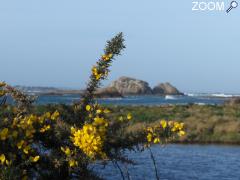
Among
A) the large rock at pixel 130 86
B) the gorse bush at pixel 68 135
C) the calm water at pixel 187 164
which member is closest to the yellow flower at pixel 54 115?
the gorse bush at pixel 68 135

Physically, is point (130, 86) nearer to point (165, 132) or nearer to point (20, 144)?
point (165, 132)

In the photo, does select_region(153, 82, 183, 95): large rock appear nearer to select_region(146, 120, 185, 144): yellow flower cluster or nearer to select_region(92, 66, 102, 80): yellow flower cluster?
select_region(92, 66, 102, 80): yellow flower cluster

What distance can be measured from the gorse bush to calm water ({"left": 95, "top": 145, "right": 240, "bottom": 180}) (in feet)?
35.5

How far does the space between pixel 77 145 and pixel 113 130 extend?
394 millimetres

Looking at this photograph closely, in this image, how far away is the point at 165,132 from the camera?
379 cm

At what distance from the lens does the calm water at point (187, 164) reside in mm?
18281

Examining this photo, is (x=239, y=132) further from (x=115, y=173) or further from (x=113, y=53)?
(x=113, y=53)

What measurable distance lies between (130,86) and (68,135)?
163838 millimetres

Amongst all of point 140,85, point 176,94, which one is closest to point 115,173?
point 140,85

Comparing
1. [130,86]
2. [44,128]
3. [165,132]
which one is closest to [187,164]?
[165,132]

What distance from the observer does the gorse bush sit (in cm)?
347

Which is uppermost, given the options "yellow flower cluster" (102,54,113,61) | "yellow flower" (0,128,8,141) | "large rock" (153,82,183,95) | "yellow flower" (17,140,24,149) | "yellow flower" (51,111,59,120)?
"large rock" (153,82,183,95)

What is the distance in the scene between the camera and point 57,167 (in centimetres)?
362

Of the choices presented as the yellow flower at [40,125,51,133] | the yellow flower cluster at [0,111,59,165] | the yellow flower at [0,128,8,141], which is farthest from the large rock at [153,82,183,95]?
the yellow flower at [0,128,8,141]
